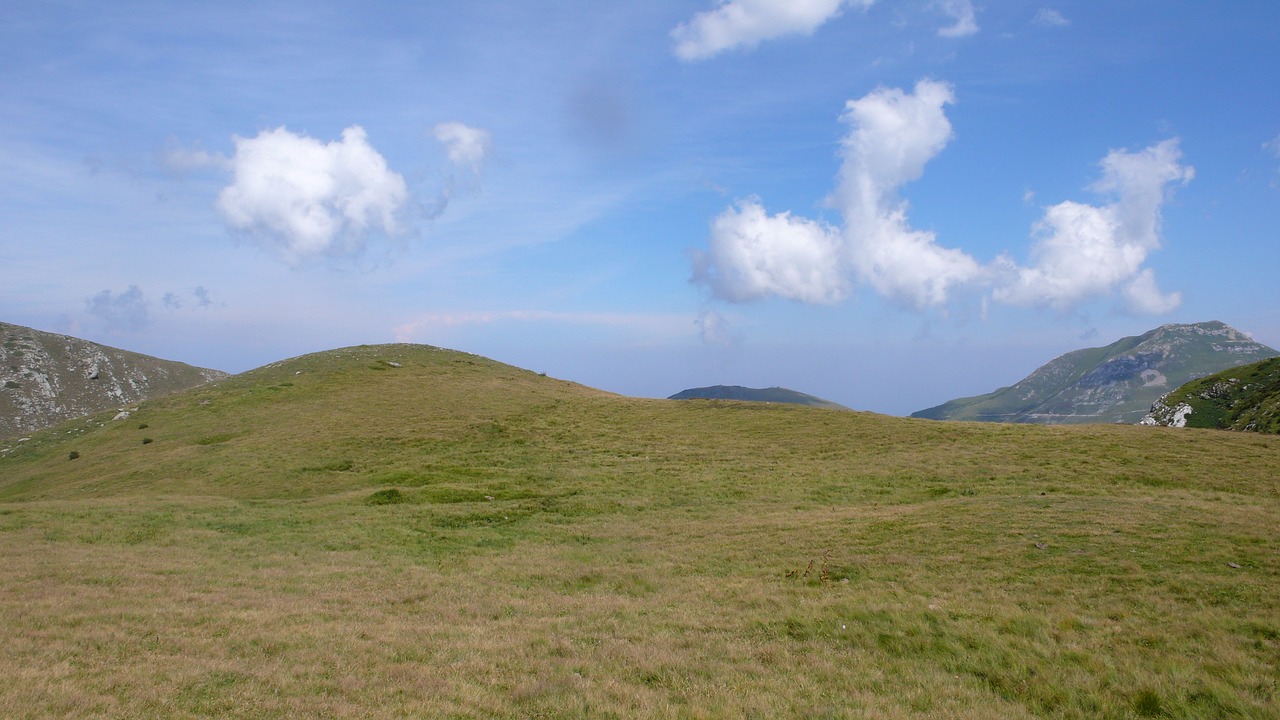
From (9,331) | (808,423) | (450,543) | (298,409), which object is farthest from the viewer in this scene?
(9,331)

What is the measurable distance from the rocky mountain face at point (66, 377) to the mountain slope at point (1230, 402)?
18312 centimetres

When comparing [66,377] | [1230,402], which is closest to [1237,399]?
[1230,402]

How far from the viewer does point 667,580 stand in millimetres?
20797

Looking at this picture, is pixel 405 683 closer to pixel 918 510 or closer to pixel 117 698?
pixel 117 698

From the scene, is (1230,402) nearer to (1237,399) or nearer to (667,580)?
(1237,399)

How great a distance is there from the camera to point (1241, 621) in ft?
45.3

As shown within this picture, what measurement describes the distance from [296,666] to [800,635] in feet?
36.8

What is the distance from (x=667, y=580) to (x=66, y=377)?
174 meters

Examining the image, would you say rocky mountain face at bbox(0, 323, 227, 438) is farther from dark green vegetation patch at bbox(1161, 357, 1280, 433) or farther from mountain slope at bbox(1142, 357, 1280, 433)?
mountain slope at bbox(1142, 357, 1280, 433)

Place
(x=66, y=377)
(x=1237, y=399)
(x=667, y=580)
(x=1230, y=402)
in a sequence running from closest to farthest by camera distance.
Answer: (x=667, y=580)
(x=1237, y=399)
(x=1230, y=402)
(x=66, y=377)

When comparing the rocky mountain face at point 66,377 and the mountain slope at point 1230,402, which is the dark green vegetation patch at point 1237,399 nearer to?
the mountain slope at point 1230,402

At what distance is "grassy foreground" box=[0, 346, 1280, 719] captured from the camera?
11.4 meters

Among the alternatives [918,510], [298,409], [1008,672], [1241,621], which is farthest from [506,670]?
[298,409]

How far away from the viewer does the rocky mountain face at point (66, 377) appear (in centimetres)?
12262
